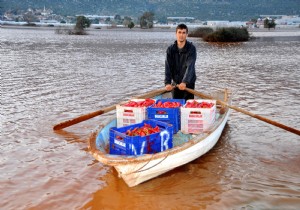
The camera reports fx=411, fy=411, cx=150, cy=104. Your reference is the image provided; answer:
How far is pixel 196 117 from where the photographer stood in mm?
7816

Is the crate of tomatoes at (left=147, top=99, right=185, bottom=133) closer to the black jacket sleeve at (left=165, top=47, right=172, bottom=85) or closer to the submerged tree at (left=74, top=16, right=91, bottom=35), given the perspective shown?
the black jacket sleeve at (left=165, top=47, right=172, bottom=85)

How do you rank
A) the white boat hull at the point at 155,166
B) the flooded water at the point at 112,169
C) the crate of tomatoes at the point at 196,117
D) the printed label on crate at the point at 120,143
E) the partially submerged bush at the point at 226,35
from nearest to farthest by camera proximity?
1. the white boat hull at the point at 155,166
2. the flooded water at the point at 112,169
3. the printed label on crate at the point at 120,143
4. the crate of tomatoes at the point at 196,117
5. the partially submerged bush at the point at 226,35

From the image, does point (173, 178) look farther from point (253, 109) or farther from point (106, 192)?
point (253, 109)

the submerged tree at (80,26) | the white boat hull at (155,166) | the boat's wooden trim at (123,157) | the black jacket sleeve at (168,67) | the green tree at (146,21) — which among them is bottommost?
the white boat hull at (155,166)

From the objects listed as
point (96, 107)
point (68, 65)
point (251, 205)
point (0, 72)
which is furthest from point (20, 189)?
point (68, 65)

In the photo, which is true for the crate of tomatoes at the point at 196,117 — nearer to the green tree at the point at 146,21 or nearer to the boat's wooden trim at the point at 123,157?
the boat's wooden trim at the point at 123,157

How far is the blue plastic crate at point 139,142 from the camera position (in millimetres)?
6352

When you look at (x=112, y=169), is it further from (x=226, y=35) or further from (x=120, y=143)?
(x=226, y=35)

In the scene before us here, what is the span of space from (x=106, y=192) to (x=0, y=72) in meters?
13.9

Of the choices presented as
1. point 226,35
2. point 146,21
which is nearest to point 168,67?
point 226,35

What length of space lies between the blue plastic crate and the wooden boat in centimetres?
20

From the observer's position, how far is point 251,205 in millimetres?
6086

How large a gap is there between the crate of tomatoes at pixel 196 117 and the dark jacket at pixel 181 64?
3.59 ft

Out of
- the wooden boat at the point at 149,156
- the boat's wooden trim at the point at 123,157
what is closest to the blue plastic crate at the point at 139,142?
the wooden boat at the point at 149,156
